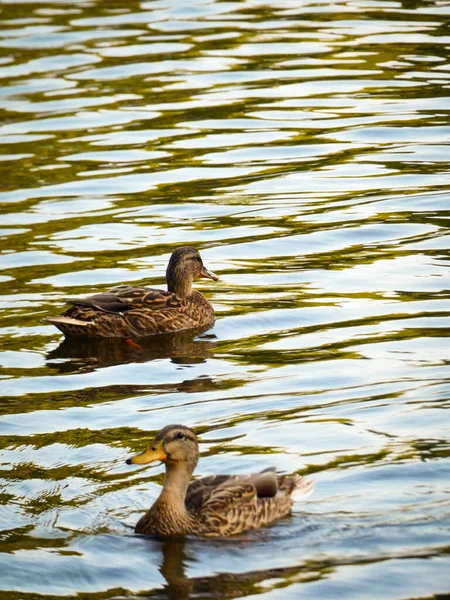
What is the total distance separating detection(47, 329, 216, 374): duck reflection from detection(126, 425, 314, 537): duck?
3541mm

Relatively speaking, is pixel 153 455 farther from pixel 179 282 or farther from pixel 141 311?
pixel 179 282

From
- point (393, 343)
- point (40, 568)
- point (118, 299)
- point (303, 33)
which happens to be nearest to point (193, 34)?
point (303, 33)

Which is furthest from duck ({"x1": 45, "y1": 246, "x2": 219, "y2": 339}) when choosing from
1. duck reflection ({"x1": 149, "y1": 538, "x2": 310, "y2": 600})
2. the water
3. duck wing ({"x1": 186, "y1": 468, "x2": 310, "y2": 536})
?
duck reflection ({"x1": 149, "y1": 538, "x2": 310, "y2": 600})

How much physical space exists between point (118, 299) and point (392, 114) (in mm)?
8254

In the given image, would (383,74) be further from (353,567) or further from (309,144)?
(353,567)

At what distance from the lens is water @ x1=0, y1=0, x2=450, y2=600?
874 centimetres

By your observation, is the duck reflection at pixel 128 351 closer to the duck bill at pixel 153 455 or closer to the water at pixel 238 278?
the water at pixel 238 278

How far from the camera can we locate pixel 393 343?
12.1 metres

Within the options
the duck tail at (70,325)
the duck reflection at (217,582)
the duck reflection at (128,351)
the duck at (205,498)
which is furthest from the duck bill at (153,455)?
the duck tail at (70,325)

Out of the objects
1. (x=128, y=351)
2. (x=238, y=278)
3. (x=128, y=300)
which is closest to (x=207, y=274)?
(x=238, y=278)

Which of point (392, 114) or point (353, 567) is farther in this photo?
point (392, 114)

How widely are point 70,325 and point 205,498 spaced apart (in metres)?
4.80

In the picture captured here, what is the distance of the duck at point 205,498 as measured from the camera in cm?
890

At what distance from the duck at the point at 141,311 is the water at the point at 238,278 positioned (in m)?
0.20
